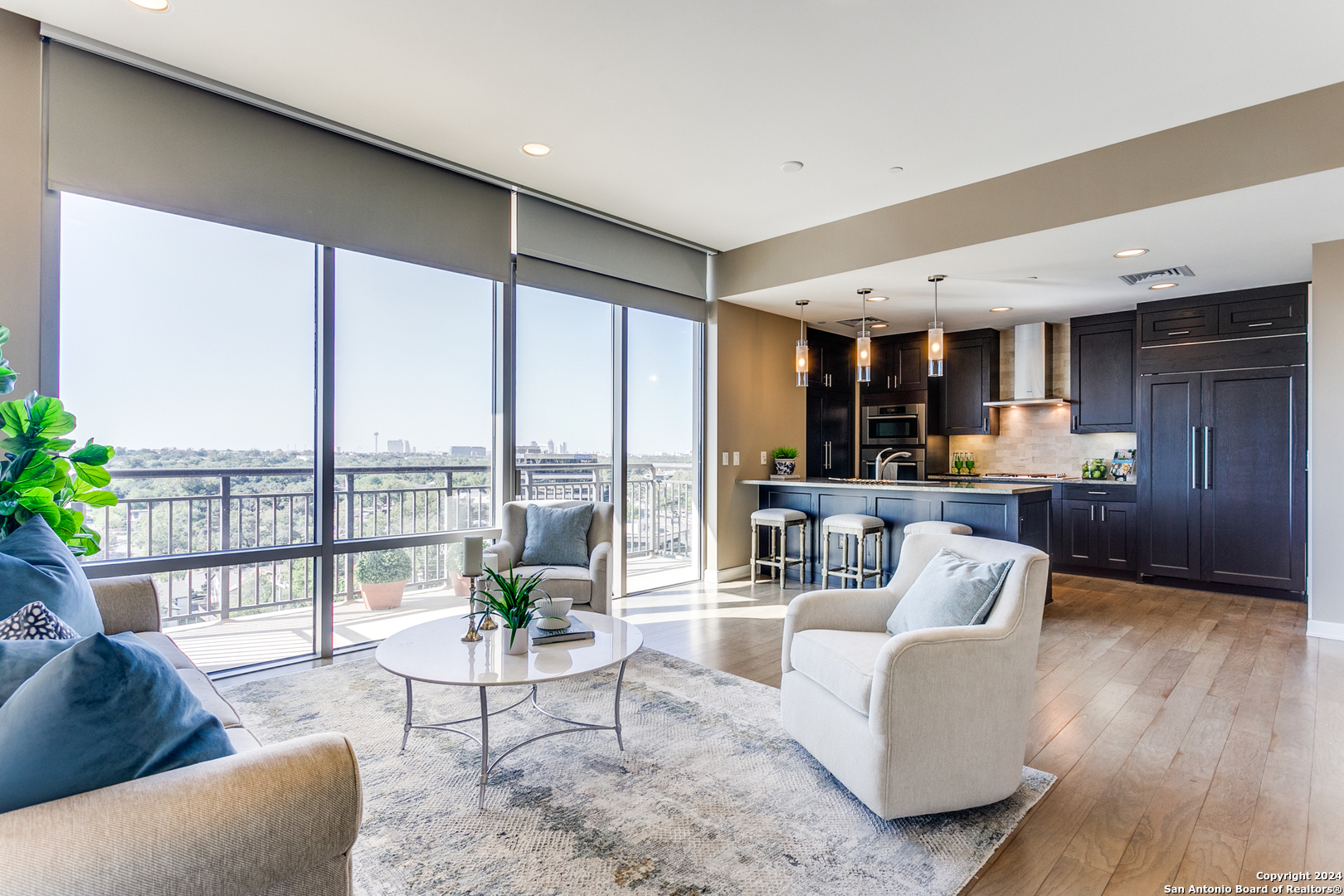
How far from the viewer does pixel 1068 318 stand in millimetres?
6355

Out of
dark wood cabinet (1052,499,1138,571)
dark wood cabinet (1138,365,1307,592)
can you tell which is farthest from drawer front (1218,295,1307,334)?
dark wood cabinet (1052,499,1138,571)

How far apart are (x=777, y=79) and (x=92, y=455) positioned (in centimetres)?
318

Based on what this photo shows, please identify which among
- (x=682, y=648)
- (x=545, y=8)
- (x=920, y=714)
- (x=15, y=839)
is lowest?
(x=682, y=648)

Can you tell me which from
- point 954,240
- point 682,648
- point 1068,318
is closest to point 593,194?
point 954,240

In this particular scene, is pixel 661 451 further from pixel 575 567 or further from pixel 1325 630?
pixel 1325 630

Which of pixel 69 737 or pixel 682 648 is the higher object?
pixel 69 737

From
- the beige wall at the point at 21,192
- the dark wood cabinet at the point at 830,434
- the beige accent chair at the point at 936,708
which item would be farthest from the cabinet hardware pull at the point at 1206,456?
the beige wall at the point at 21,192

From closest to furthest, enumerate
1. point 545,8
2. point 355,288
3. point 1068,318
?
point 545,8, point 355,288, point 1068,318

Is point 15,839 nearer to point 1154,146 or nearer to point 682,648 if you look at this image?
point 682,648

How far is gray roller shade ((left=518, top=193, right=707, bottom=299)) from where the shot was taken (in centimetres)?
444

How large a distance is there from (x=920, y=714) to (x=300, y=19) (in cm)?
337

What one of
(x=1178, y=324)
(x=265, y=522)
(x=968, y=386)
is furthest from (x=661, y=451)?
(x=1178, y=324)

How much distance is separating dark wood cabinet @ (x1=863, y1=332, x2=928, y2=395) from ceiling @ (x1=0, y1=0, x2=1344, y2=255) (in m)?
3.05

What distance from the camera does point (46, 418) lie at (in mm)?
2316
